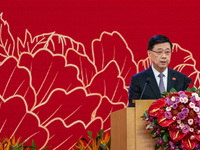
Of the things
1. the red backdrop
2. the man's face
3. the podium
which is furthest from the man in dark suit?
the red backdrop

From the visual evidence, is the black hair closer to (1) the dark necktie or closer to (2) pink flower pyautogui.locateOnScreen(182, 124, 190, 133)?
(1) the dark necktie

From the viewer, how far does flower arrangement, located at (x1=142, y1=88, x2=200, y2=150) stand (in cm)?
201

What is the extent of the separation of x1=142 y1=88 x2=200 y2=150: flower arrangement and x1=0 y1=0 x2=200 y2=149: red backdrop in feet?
6.88

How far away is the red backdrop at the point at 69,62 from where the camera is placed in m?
4.07

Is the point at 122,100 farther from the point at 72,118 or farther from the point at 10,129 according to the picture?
the point at 10,129

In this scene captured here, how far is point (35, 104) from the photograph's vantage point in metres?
4.07

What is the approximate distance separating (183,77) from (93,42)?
1442 millimetres

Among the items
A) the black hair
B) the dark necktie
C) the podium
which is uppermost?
the black hair

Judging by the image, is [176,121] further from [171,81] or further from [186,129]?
[171,81]

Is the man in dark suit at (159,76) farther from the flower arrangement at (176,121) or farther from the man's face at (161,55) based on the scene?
the flower arrangement at (176,121)

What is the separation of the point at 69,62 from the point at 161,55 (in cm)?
136

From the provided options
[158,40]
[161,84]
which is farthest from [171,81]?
[158,40]

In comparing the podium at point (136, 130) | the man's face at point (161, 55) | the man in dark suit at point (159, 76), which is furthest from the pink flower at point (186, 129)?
the man's face at point (161, 55)

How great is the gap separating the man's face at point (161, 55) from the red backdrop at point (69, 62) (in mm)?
1164
